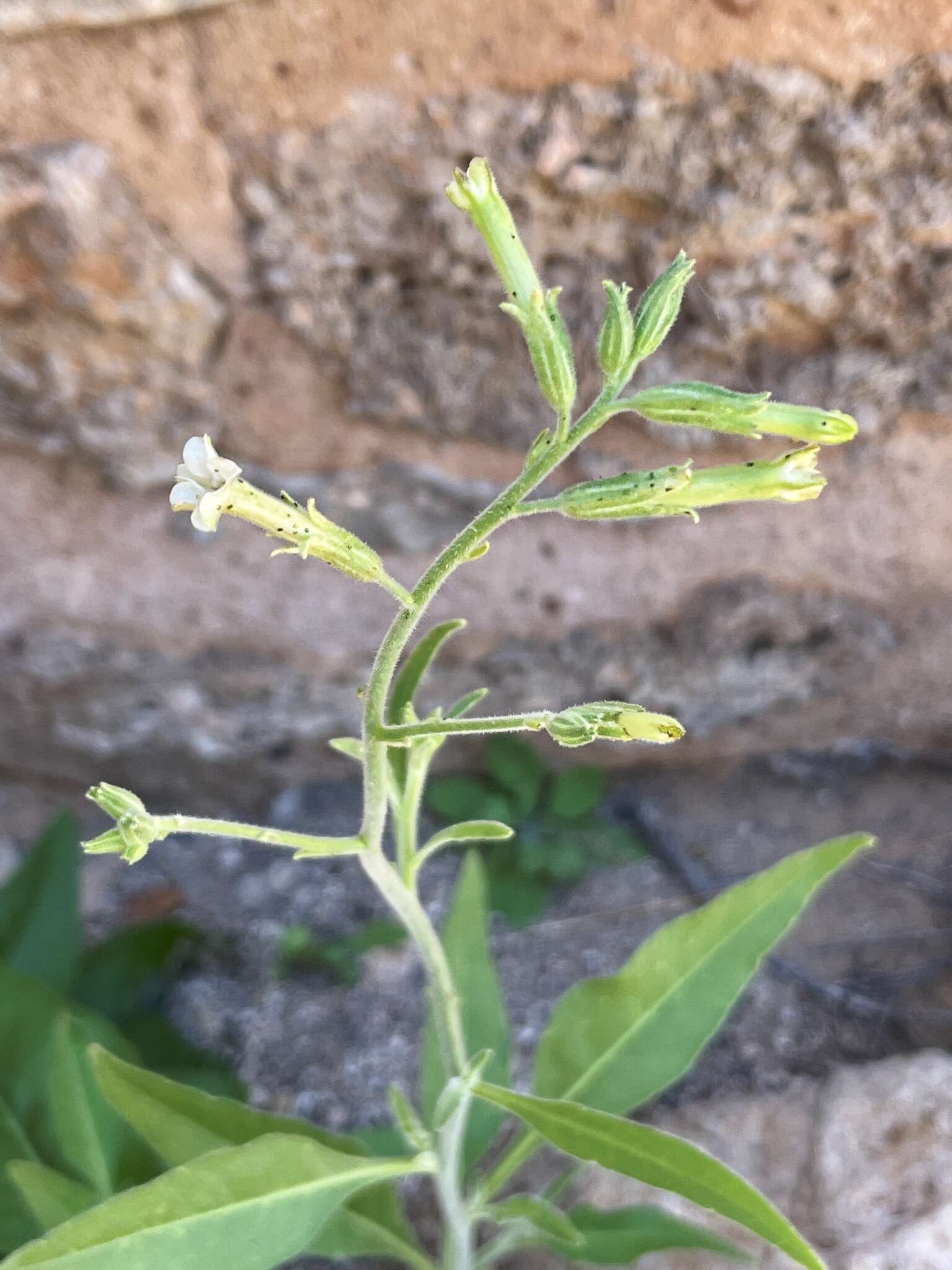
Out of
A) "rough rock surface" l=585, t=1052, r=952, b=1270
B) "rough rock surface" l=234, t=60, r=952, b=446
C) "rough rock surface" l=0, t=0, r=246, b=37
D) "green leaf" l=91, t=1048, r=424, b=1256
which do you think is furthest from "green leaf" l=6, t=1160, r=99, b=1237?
"rough rock surface" l=0, t=0, r=246, b=37

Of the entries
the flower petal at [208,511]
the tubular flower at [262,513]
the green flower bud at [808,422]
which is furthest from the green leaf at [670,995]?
the flower petal at [208,511]

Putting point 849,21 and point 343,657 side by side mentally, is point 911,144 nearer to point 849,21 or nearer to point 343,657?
point 849,21

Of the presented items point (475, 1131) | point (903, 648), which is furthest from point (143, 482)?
point (903, 648)

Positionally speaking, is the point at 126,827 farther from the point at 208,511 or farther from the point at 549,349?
the point at 549,349

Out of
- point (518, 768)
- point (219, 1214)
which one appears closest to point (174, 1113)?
point (219, 1214)

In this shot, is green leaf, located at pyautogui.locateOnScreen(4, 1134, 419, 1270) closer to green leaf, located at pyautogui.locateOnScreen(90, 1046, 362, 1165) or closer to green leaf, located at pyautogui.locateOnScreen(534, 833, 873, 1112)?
green leaf, located at pyautogui.locateOnScreen(90, 1046, 362, 1165)
